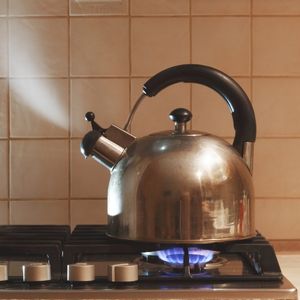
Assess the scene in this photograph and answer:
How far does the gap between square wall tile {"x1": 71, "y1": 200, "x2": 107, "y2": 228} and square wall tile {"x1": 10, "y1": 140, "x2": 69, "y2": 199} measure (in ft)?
0.11

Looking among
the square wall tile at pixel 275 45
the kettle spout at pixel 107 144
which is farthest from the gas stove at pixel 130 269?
the square wall tile at pixel 275 45

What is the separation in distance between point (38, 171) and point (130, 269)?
56 cm

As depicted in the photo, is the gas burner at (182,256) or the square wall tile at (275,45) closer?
the gas burner at (182,256)

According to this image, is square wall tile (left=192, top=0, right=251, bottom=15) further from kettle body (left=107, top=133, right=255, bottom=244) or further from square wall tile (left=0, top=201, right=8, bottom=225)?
square wall tile (left=0, top=201, right=8, bottom=225)

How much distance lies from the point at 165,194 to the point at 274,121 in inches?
19.6

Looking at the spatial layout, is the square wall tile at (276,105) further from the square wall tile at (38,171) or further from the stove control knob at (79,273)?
the stove control knob at (79,273)

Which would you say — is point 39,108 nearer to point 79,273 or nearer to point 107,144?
point 107,144

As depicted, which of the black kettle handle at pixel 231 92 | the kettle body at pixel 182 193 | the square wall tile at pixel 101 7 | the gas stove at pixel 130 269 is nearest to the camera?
the gas stove at pixel 130 269

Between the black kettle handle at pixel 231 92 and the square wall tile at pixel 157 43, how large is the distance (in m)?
0.29

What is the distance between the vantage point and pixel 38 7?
1.33 meters

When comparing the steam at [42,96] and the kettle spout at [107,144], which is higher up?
the steam at [42,96]

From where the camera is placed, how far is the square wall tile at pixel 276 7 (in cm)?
133

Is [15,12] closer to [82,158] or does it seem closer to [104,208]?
[82,158]

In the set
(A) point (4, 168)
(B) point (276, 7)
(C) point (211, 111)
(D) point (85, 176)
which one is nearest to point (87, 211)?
(D) point (85, 176)
